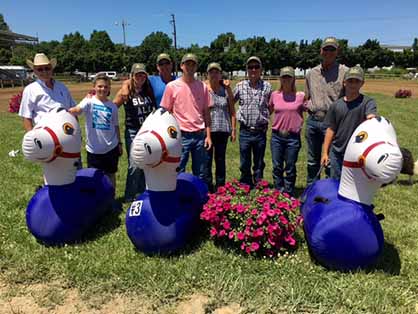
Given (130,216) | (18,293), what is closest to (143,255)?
(130,216)

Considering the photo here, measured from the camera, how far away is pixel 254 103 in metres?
5.89

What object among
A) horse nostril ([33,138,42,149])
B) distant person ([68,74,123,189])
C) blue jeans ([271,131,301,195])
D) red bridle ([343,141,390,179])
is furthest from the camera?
blue jeans ([271,131,301,195])

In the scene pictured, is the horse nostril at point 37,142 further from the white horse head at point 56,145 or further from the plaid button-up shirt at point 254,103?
the plaid button-up shirt at point 254,103

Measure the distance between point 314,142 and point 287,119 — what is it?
21.6 inches

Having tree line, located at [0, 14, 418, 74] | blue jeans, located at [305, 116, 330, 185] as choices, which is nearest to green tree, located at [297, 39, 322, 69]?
tree line, located at [0, 14, 418, 74]

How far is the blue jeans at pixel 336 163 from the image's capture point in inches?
201

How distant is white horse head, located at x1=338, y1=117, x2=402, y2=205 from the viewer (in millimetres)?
3725

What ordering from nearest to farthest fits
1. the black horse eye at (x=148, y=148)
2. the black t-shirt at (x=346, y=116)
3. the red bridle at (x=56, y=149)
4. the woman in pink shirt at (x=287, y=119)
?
the black horse eye at (x=148, y=148) → the red bridle at (x=56, y=149) → the black t-shirt at (x=346, y=116) → the woman in pink shirt at (x=287, y=119)

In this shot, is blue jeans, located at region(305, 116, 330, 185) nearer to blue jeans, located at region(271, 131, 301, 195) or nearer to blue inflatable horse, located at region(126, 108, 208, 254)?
blue jeans, located at region(271, 131, 301, 195)

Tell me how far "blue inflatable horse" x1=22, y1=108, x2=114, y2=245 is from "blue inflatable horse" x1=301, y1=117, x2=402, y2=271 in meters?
2.65

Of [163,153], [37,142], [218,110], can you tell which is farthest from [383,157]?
[37,142]

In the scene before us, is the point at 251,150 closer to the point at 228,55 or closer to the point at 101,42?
the point at 228,55

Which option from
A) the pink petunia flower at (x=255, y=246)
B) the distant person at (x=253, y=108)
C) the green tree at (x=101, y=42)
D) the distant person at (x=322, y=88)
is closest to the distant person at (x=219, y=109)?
the distant person at (x=253, y=108)

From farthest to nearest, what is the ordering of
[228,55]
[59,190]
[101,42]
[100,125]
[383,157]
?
[101,42], [228,55], [100,125], [59,190], [383,157]
